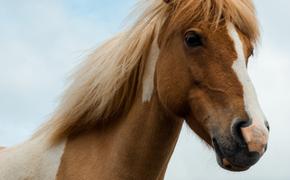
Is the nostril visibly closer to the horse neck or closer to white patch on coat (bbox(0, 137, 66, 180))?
the horse neck

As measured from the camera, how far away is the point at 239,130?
12.6 feet

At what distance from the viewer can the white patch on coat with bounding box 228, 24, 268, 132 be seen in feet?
12.5

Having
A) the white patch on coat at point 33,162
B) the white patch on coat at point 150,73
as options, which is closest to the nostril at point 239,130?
the white patch on coat at point 150,73

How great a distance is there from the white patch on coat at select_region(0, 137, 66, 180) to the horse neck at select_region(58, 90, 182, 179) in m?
0.09

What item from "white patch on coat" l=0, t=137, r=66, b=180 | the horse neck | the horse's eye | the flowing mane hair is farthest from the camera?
the flowing mane hair

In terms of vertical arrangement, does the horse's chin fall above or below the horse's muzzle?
below

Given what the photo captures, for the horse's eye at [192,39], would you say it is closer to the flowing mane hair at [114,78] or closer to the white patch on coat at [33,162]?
the flowing mane hair at [114,78]

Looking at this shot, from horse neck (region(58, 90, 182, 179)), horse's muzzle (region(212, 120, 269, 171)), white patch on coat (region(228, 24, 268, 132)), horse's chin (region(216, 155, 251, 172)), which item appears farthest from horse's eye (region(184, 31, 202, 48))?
horse's chin (region(216, 155, 251, 172))

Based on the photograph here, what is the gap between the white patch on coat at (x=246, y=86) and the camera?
3.80 metres

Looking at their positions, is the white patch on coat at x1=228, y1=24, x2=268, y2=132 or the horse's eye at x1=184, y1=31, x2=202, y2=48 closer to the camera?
the white patch on coat at x1=228, y1=24, x2=268, y2=132

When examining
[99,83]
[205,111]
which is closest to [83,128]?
[99,83]

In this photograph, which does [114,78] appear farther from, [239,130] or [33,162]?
[239,130]

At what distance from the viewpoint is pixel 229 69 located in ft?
13.5

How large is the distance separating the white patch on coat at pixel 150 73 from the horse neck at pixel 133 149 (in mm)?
67
